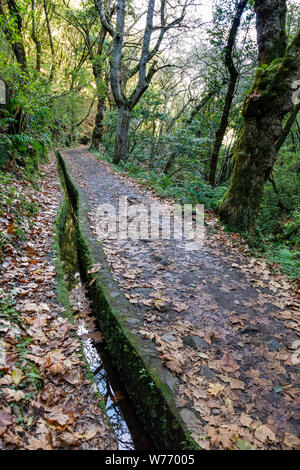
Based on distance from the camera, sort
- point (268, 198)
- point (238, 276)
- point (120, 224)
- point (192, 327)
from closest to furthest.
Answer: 1. point (192, 327)
2. point (238, 276)
3. point (120, 224)
4. point (268, 198)

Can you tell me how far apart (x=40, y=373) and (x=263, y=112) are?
5674mm

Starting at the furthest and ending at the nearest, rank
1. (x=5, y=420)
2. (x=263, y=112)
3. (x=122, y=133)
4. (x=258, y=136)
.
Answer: (x=122, y=133) < (x=258, y=136) < (x=263, y=112) < (x=5, y=420)

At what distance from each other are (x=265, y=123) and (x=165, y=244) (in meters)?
3.14

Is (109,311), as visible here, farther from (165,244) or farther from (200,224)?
(200,224)

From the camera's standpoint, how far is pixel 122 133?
13.0 meters

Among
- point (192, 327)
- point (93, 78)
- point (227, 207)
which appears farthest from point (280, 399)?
point (93, 78)

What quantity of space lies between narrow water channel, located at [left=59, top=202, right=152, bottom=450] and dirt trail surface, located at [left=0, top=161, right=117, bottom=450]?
280 millimetres

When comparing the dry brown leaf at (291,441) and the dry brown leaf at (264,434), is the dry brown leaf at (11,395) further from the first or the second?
the dry brown leaf at (291,441)

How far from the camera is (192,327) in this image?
2.95 m

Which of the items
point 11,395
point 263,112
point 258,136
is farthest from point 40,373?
point 263,112

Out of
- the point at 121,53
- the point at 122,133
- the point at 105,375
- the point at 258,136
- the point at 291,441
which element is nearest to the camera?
the point at 291,441

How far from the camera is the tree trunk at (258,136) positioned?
4.95 m

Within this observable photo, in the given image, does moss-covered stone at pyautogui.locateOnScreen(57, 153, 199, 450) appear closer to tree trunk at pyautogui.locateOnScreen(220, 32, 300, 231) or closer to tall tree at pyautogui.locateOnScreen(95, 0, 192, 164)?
tree trunk at pyautogui.locateOnScreen(220, 32, 300, 231)

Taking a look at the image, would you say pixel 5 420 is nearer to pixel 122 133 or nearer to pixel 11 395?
pixel 11 395
